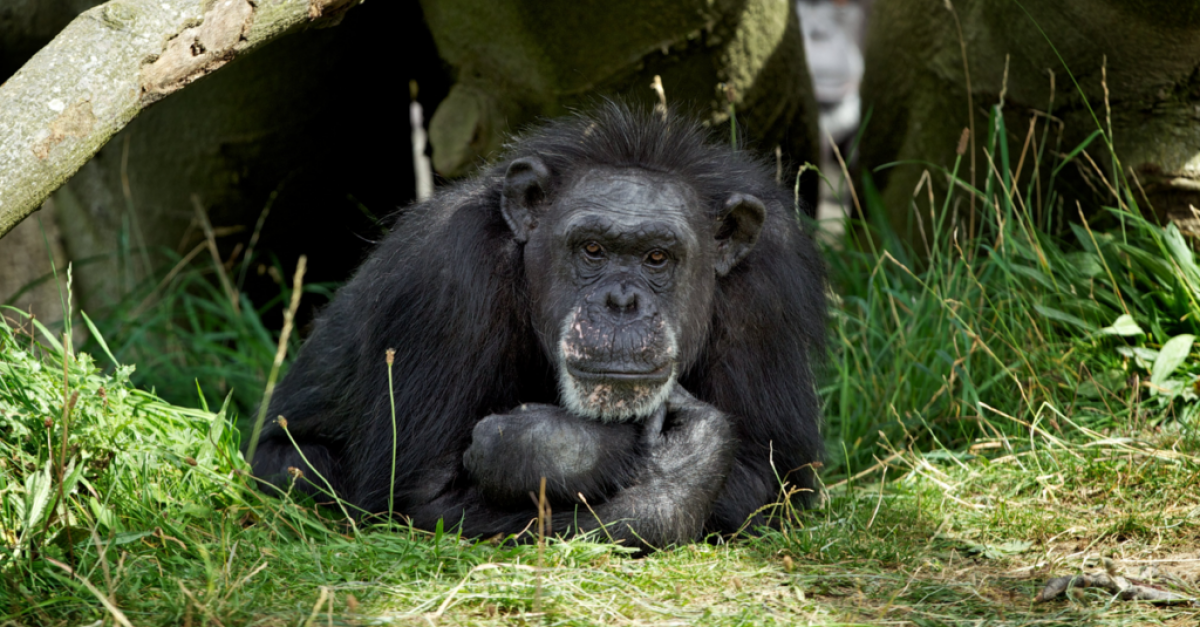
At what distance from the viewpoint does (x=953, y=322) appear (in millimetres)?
5242

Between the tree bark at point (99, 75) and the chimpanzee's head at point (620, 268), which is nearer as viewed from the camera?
the tree bark at point (99, 75)

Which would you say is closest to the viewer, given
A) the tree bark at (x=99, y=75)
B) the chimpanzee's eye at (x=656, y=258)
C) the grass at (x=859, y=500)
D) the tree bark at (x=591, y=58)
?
the grass at (x=859, y=500)

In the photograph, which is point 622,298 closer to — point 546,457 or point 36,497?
point 546,457

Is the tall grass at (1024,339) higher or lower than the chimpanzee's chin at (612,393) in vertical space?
lower

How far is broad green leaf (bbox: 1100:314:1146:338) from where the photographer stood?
4.84 m

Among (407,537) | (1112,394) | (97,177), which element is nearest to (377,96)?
(97,177)

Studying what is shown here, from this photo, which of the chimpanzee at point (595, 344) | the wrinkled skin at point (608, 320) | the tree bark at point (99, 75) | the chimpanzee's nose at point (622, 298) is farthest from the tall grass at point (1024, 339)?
the tree bark at point (99, 75)

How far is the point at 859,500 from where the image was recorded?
14.1 ft

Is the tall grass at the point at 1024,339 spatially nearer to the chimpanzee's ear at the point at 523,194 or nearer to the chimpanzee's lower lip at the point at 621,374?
the chimpanzee's lower lip at the point at 621,374

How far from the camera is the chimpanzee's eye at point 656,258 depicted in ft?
12.8

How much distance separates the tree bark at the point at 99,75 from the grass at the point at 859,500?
72cm

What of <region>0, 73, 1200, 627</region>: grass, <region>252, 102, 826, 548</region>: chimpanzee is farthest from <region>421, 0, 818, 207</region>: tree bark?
<region>252, 102, 826, 548</region>: chimpanzee

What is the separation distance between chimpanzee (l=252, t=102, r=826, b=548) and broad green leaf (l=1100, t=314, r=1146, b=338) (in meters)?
1.41

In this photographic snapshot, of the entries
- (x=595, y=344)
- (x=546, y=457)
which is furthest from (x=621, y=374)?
(x=546, y=457)
